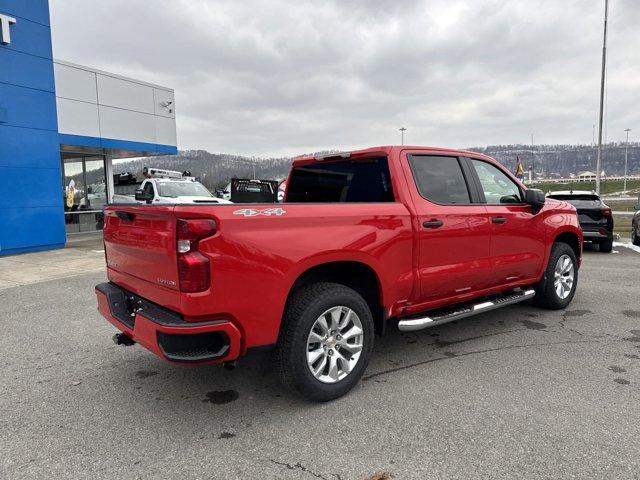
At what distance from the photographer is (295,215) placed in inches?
125

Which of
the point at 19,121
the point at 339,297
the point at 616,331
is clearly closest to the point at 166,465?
the point at 339,297

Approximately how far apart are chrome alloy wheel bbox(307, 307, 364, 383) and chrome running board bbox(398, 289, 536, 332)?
1.77ft

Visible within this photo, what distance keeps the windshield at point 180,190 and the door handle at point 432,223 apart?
1035 centimetres

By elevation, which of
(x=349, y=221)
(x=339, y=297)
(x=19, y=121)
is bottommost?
(x=339, y=297)

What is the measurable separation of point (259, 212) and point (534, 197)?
330 cm

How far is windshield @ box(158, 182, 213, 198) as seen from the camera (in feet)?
43.4

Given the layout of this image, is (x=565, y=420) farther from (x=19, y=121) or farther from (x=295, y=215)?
(x=19, y=121)

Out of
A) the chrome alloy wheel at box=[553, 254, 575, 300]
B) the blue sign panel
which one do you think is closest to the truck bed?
the chrome alloy wheel at box=[553, 254, 575, 300]

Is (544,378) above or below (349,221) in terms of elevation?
below

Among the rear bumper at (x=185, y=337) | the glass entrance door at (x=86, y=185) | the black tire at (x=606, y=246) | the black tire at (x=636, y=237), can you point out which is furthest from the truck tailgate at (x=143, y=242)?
the glass entrance door at (x=86, y=185)

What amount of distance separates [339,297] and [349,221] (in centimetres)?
56

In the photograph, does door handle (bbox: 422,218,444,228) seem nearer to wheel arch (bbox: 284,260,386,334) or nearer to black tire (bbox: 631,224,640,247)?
wheel arch (bbox: 284,260,386,334)

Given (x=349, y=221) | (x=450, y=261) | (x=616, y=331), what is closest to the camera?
(x=349, y=221)

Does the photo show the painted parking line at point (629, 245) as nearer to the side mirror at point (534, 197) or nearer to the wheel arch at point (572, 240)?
the wheel arch at point (572, 240)
